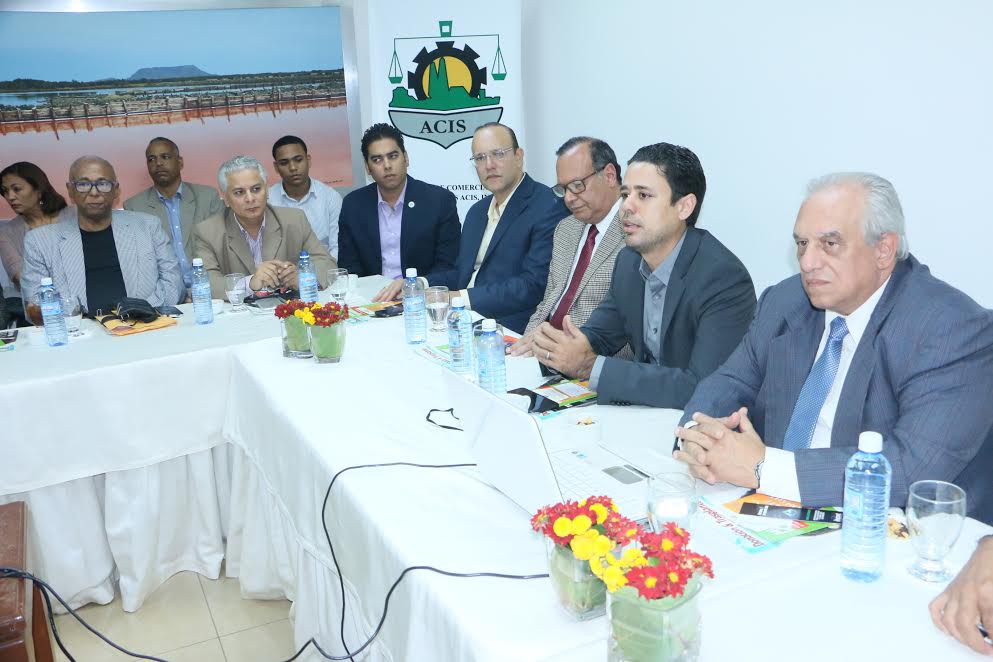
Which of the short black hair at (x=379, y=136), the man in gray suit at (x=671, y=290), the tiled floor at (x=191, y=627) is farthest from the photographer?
the short black hair at (x=379, y=136)

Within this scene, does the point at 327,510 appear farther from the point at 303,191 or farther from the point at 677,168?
the point at 303,191

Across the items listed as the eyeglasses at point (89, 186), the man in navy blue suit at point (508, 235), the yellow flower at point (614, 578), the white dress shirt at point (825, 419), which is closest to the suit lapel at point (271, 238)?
the eyeglasses at point (89, 186)

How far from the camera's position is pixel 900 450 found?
5.05 feet

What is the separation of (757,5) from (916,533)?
127 inches

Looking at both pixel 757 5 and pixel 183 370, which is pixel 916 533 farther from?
pixel 757 5

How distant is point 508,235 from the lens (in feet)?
12.5

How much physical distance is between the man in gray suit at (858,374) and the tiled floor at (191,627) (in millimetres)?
1583

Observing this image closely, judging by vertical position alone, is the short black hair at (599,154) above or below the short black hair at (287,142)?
below

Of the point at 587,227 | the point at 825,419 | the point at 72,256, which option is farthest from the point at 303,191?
the point at 825,419

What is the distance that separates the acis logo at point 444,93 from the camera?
16.8ft

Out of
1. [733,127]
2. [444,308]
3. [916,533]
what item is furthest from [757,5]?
[916,533]

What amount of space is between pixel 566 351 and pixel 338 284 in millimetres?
1573

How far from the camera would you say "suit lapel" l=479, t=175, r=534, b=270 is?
3795 mm

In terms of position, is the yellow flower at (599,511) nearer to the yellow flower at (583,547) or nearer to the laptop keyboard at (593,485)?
the yellow flower at (583,547)
